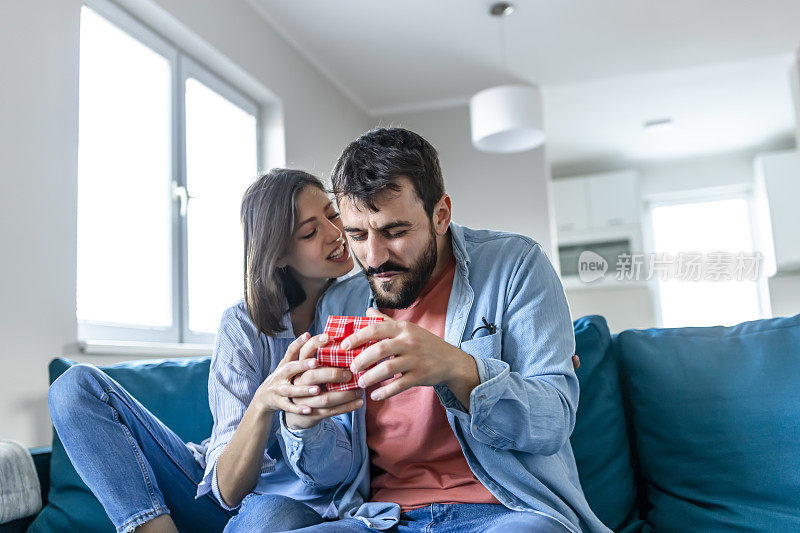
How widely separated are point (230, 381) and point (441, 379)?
21.1 inches

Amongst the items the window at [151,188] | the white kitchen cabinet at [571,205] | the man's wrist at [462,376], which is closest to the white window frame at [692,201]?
the white kitchen cabinet at [571,205]

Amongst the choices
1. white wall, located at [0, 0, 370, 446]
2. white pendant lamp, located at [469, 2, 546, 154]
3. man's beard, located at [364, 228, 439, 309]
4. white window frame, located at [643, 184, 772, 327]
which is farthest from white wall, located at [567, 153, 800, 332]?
man's beard, located at [364, 228, 439, 309]

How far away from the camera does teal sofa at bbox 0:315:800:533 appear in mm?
1519

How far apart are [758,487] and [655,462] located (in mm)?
217

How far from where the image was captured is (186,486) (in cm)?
152

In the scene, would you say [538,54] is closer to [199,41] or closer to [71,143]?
[199,41]

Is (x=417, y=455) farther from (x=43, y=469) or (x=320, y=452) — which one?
(x=43, y=469)

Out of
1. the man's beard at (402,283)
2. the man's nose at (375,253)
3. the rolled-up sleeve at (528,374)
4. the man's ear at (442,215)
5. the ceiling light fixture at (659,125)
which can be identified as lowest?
the rolled-up sleeve at (528,374)

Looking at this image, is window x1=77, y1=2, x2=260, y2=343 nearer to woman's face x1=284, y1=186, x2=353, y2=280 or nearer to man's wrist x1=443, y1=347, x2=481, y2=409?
woman's face x1=284, y1=186, x2=353, y2=280

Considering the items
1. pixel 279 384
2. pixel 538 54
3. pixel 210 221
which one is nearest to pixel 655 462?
pixel 279 384

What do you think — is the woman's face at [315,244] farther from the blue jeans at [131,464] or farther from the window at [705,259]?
the window at [705,259]

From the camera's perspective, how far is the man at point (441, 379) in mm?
1109

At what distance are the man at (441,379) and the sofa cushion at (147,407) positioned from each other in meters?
0.67

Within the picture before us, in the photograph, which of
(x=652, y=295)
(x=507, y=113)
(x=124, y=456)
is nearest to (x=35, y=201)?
(x=124, y=456)
